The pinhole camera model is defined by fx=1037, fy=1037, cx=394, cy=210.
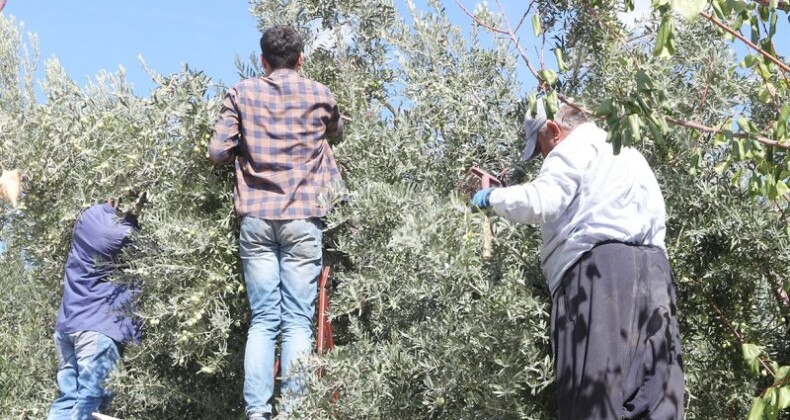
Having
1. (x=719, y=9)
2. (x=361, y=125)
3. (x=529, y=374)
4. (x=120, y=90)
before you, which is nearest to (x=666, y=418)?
(x=529, y=374)

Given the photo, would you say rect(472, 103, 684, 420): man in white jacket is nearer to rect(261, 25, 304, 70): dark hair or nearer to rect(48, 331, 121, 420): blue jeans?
rect(261, 25, 304, 70): dark hair

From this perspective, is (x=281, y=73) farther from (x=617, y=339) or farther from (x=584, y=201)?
(x=617, y=339)

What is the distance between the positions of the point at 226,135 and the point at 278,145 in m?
0.29

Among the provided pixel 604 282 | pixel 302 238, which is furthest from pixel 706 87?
pixel 302 238

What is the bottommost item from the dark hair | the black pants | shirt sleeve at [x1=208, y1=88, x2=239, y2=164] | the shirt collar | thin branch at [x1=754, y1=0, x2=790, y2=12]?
the black pants

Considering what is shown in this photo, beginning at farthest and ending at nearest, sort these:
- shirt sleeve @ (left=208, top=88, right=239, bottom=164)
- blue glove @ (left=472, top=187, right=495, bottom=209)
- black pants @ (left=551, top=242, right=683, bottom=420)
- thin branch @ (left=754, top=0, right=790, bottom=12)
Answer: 1. shirt sleeve @ (left=208, top=88, right=239, bottom=164)
2. blue glove @ (left=472, top=187, right=495, bottom=209)
3. black pants @ (left=551, top=242, right=683, bottom=420)
4. thin branch @ (left=754, top=0, right=790, bottom=12)

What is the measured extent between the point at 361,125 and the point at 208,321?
1.46m

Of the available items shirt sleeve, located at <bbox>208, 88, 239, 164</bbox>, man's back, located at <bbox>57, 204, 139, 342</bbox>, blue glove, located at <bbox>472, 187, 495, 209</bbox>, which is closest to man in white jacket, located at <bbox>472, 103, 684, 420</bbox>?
blue glove, located at <bbox>472, 187, 495, 209</bbox>

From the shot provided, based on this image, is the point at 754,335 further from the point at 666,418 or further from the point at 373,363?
the point at 373,363

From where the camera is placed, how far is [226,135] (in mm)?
5758

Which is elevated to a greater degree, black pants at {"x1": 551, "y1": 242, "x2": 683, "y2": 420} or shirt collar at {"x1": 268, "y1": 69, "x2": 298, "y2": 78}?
shirt collar at {"x1": 268, "y1": 69, "x2": 298, "y2": 78}

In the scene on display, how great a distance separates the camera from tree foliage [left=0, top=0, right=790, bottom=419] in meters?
5.09

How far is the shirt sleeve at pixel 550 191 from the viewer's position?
4629mm

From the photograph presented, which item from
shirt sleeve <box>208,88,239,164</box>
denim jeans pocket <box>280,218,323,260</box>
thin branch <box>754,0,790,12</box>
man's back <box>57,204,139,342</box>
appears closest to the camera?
thin branch <box>754,0,790,12</box>
